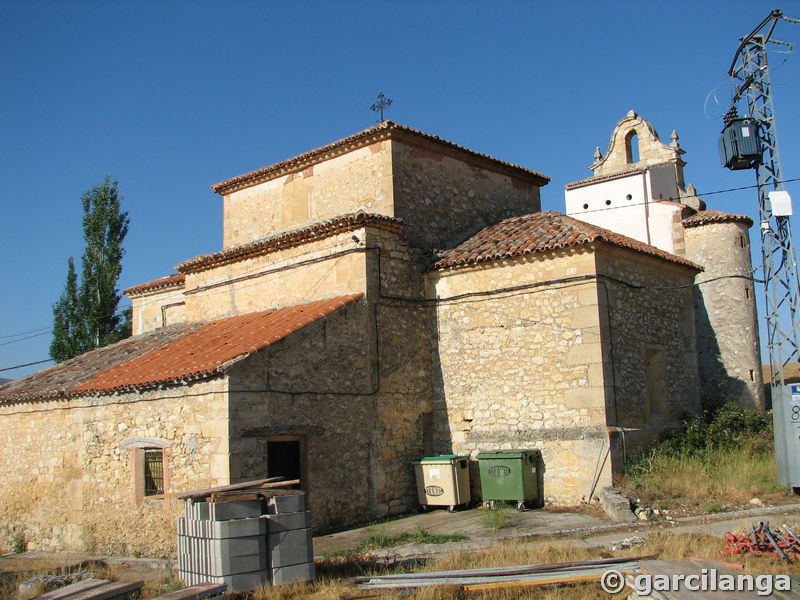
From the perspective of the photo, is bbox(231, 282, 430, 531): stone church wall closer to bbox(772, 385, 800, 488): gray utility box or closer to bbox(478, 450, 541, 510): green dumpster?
bbox(478, 450, 541, 510): green dumpster

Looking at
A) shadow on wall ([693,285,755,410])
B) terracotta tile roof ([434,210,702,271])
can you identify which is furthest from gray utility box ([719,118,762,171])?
shadow on wall ([693,285,755,410])

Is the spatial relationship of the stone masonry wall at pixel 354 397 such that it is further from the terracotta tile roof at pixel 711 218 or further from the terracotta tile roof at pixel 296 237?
the terracotta tile roof at pixel 711 218

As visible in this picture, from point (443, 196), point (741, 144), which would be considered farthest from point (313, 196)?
point (741, 144)

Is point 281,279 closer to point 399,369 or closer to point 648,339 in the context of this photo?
point 399,369

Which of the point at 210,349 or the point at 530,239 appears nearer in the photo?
the point at 210,349

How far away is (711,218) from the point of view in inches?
706

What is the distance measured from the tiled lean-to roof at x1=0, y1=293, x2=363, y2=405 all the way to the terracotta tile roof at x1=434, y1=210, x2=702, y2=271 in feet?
8.20

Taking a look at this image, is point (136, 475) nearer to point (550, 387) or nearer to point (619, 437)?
point (550, 387)

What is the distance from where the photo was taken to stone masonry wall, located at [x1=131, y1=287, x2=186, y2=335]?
2181 cm

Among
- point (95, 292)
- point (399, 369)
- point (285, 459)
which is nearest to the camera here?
point (285, 459)

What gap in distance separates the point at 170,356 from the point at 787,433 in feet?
36.2

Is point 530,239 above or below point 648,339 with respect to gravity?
above

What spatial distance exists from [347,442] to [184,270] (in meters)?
7.02

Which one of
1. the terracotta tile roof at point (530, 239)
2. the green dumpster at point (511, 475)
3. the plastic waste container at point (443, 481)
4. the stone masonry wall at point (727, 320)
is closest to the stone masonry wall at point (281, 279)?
the terracotta tile roof at point (530, 239)
